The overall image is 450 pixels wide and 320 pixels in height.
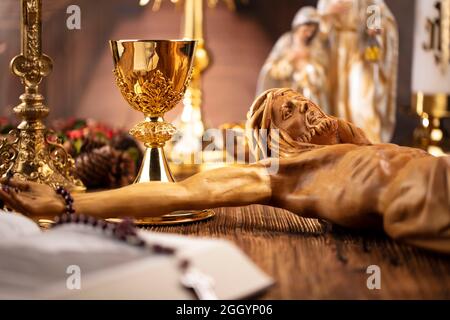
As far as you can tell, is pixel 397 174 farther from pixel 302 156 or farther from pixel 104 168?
pixel 104 168

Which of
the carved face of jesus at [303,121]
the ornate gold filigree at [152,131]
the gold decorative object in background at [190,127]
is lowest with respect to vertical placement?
the gold decorative object in background at [190,127]

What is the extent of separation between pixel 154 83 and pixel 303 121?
7.2 inches

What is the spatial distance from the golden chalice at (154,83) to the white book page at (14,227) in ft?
0.75

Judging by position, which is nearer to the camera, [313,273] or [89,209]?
[313,273]

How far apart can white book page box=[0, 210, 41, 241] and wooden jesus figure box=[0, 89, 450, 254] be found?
0.06m

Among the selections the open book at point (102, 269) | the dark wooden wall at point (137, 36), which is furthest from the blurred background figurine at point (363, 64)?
the open book at point (102, 269)

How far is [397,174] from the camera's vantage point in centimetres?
69

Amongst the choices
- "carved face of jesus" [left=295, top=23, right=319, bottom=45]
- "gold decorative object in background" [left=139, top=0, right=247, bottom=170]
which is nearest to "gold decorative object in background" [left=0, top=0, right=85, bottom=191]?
"gold decorative object in background" [left=139, top=0, right=247, bottom=170]

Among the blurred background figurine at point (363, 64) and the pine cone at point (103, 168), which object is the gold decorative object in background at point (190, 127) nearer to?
the blurred background figurine at point (363, 64)

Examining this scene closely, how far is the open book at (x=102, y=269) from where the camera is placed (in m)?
0.53

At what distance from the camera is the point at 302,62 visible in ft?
7.98

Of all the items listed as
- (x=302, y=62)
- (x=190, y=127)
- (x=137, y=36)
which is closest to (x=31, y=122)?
(x=190, y=127)
